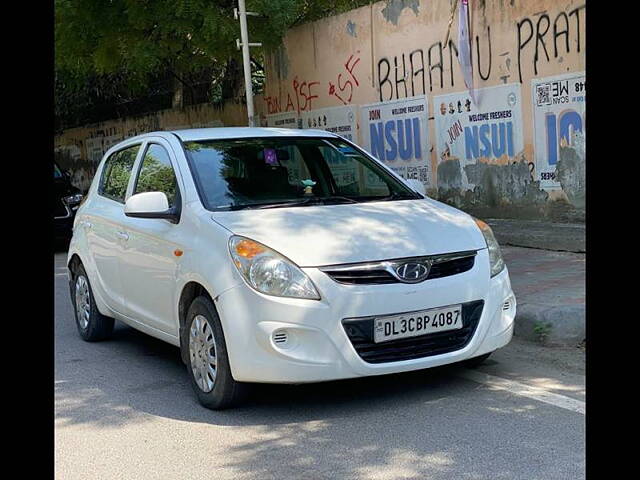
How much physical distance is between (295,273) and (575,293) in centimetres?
332

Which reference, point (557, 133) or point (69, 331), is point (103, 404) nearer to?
point (69, 331)

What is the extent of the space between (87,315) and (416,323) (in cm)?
343

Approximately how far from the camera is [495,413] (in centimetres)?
467

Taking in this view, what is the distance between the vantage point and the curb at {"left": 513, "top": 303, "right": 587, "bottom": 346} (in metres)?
6.23

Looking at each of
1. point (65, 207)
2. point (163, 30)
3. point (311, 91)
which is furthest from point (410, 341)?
point (163, 30)

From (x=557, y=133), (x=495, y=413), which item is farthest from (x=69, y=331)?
(x=557, y=133)

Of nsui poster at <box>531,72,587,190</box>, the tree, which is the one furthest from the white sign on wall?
nsui poster at <box>531,72,587,190</box>

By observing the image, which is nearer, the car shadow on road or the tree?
the car shadow on road

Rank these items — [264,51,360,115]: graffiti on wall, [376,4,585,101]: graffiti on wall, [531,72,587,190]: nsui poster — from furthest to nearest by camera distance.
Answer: [264,51,360,115]: graffiti on wall → [376,4,585,101]: graffiti on wall → [531,72,587,190]: nsui poster

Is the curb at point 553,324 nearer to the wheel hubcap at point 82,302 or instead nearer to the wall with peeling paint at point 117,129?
the wheel hubcap at point 82,302

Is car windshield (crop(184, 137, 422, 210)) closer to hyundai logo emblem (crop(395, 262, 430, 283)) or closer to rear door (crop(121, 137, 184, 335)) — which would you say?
rear door (crop(121, 137, 184, 335))

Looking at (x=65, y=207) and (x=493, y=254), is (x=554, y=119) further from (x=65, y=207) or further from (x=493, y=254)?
(x=65, y=207)

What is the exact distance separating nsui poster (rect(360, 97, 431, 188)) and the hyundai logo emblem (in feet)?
24.9

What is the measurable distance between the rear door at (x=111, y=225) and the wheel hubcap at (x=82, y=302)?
39cm
